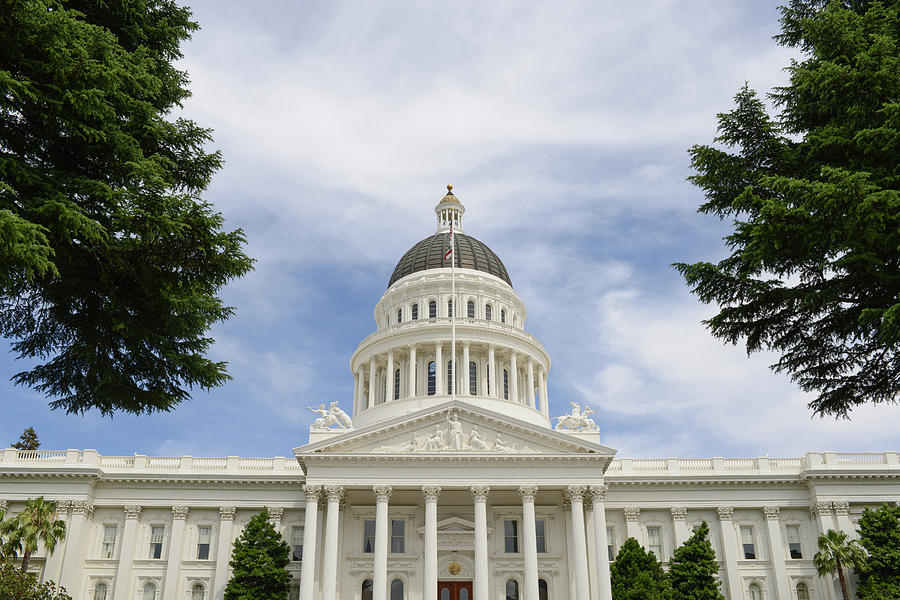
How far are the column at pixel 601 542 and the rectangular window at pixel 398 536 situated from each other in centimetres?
1172

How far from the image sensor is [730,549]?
48.1 metres

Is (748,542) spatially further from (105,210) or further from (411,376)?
(105,210)

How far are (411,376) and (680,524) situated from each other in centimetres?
2264

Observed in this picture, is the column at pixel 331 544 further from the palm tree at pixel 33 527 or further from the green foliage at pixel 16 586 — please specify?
the green foliage at pixel 16 586

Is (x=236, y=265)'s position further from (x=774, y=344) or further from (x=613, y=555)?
(x=613, y=555)

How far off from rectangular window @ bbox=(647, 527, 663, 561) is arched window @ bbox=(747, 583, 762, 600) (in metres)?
5.65

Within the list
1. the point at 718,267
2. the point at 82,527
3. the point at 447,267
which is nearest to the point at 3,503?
the point at 82,527

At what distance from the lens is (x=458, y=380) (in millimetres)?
61094

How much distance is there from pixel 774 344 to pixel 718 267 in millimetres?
2476

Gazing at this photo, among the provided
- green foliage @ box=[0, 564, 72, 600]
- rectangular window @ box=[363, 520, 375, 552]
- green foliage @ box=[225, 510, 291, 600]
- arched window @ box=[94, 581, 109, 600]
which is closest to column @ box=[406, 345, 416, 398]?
rectangular window @ box=[363, 520, 375, 552]

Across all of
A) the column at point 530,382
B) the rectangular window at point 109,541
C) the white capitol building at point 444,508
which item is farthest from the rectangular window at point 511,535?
the rectangular window at point 109,541

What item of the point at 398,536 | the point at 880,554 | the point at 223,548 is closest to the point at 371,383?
Result: the point at 398,536

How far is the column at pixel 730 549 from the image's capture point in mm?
46969

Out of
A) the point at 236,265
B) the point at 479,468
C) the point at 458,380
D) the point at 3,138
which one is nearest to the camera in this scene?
the point at 3,138
